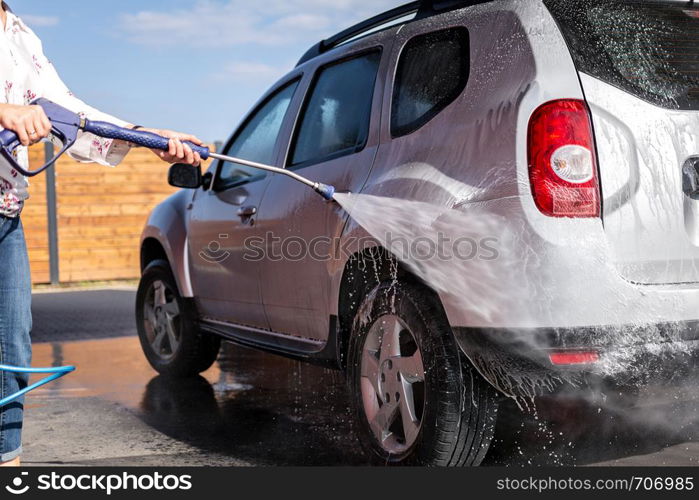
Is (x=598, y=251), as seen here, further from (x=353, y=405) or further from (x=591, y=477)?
(x=353, y=405)

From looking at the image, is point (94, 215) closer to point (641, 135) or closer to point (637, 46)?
point (637, 46)

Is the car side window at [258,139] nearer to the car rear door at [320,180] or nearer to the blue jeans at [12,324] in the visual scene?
the car rear door at [320,180]

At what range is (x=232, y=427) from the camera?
4656 mm

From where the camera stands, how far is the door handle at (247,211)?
4688 mm

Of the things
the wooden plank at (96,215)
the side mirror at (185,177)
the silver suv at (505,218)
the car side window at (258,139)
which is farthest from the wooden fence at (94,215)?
the silver suv at (505,218)

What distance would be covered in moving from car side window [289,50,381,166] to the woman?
124 cm

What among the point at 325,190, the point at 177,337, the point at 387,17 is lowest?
the point at 177,337

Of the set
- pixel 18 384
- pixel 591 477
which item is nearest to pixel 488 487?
pixel 591 477

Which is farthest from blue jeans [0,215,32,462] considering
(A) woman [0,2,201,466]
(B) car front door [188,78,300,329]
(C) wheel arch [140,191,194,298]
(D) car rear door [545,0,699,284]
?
(C) wheel arch [140,191,194,298]

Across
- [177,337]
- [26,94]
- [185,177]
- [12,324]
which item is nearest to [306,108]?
[185,177]

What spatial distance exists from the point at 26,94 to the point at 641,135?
2049 mm

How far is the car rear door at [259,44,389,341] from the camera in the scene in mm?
3904

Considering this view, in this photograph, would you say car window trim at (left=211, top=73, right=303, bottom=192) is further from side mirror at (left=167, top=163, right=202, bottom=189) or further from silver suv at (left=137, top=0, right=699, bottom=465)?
silver suv at (left=137, top=0, right=699, bottom=465)

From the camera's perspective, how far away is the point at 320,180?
4.12 meters
